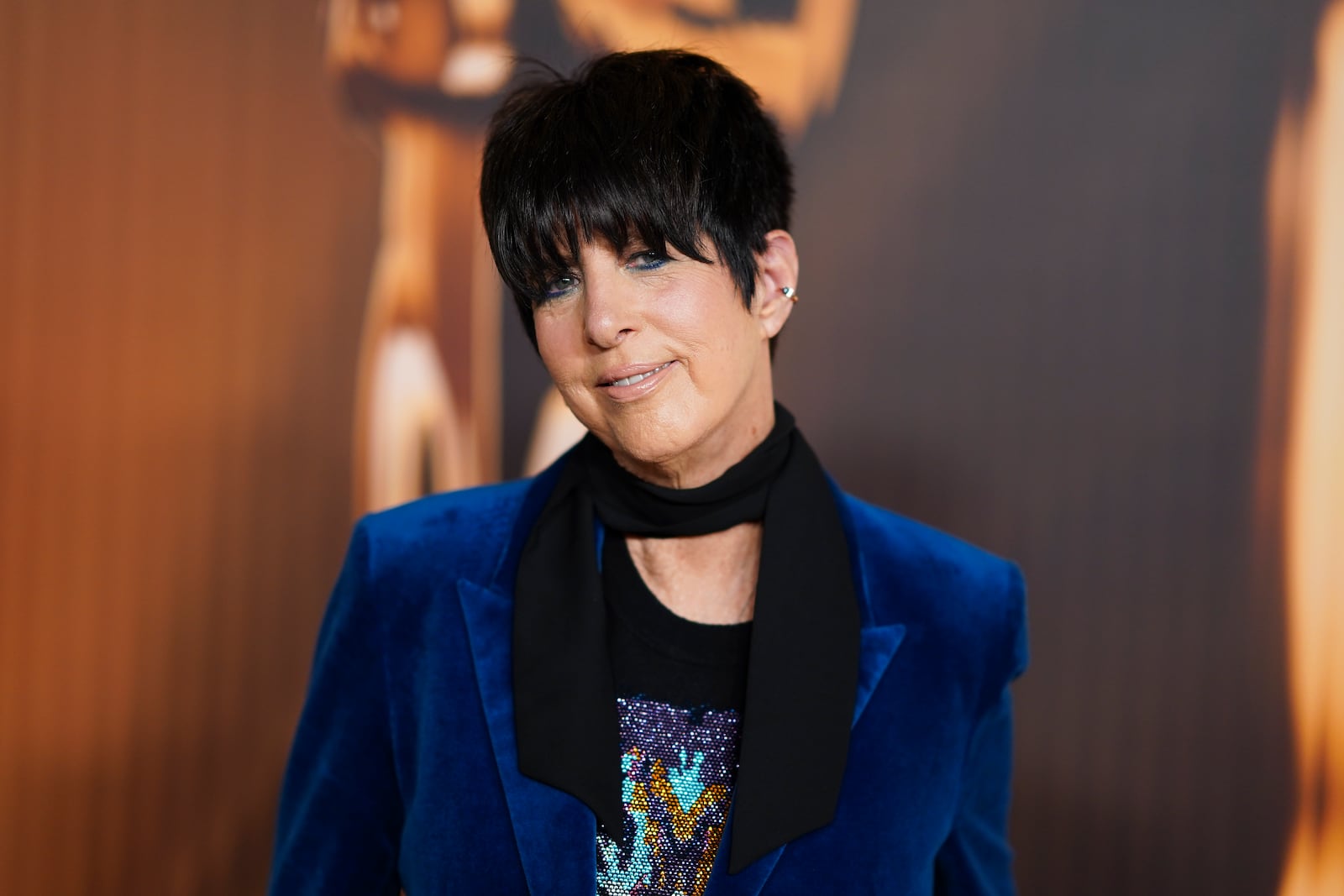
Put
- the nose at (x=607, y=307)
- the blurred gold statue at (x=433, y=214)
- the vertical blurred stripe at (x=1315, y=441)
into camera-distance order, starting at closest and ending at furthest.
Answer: the nose at (x=607, y=307), the vertical blurred stripe at (x=1315, y=441), the blurred gold statue at (x=433, y=214)

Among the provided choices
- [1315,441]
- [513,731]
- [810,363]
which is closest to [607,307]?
[513,731]

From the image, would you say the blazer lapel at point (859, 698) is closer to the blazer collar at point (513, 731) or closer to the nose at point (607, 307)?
the blazer collar at point (513, 731)

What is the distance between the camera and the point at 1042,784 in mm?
2152

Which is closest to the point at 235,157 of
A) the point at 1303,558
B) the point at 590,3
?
the point at 590,3

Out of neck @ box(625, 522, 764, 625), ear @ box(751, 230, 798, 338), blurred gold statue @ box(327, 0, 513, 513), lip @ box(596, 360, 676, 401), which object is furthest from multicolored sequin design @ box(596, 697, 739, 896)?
blurred gold statue @ box(327, 0, 513, 513)

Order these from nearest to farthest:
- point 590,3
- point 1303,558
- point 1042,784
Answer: point 1303,558
point 1042,784
point 590,3

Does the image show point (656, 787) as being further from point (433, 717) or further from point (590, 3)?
point (590, 3)

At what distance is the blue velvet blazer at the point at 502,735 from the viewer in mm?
1248

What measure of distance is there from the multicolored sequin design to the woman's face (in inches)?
Answer: 11.1

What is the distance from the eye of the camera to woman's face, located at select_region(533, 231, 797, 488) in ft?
4.00

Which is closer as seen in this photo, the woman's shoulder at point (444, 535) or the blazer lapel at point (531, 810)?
the blazer lapel at point (531, 810)

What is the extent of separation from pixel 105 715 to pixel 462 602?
1.27 metres

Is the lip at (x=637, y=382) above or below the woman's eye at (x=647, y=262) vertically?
below

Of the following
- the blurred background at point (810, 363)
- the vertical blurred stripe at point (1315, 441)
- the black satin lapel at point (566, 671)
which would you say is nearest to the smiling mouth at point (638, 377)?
the black satin lapel at point (566, 671)
